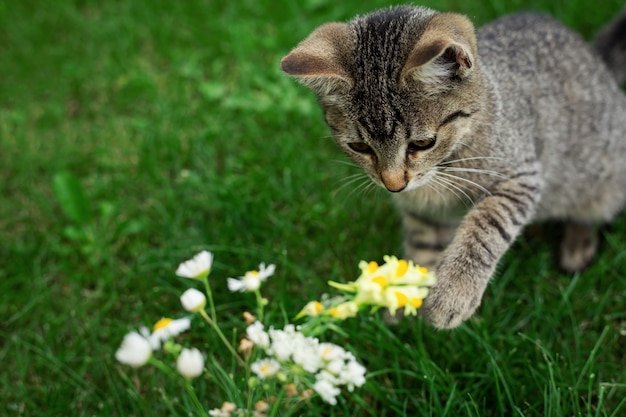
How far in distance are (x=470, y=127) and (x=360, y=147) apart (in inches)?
14.8

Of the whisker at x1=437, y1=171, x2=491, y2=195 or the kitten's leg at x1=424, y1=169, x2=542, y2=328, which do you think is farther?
the whisker at x1=437, y1=171, x2=491, y2=195

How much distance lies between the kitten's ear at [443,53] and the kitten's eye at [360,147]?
11.1 inches

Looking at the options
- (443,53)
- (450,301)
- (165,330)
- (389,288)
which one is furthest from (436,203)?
(165,330)

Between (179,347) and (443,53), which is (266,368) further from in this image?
(443,53)

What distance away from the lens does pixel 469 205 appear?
8.21 ft

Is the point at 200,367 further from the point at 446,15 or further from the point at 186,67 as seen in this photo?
the point at 186,67

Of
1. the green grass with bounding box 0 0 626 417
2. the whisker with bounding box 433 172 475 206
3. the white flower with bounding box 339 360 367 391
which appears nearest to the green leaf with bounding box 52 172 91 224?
the green grass with bounding box 0 0 626 417

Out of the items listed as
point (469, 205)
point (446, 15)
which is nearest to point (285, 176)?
point (469, 205)

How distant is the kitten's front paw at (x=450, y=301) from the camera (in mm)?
2111

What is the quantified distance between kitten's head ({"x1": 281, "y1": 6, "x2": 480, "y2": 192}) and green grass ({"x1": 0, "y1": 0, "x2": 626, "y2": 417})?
2.05 ft

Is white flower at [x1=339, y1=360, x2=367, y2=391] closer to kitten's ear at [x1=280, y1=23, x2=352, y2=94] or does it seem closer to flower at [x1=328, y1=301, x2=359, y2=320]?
flower at [x1=328, y1=301, x2=359, y2=320]

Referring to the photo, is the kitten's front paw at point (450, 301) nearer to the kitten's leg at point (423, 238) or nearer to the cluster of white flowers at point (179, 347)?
the kitten's leg at point (423, 238)

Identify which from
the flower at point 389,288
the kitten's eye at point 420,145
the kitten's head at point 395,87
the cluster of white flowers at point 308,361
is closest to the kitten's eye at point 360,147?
the kitten's head at point 395,87

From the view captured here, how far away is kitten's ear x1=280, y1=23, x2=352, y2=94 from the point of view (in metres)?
2.03
